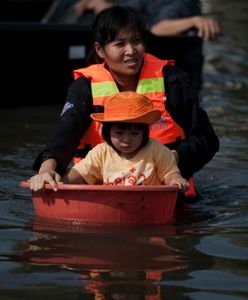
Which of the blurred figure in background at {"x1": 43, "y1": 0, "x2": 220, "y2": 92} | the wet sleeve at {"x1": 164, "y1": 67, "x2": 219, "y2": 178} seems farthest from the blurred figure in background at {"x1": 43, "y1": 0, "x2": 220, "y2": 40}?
the wet sleeve at {"x1": 164, "y1": 67, "x2": 219, "y2": 178}

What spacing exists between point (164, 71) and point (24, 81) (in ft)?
14.8

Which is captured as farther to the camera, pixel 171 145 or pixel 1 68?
pixel 1 68

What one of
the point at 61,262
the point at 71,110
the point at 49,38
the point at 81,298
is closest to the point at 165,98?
the point at 71,110

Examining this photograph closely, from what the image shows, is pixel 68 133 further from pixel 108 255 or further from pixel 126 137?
pixel 108 255

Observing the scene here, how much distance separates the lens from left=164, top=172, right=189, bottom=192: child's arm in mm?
5480

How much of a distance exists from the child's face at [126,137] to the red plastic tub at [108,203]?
1.10 feet

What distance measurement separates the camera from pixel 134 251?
5172 mm

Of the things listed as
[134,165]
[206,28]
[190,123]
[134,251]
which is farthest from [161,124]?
[206,28]

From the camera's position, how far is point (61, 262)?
4.94 metres

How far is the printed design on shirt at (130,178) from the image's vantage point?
5641 millimetres

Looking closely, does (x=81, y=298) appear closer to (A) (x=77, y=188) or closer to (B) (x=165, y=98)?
(A) (x=77, y=188)

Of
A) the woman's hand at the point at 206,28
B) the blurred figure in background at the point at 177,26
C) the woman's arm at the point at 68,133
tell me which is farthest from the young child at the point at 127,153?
the woman's hand at the point at 206,28

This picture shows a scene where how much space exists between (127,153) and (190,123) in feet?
2.23

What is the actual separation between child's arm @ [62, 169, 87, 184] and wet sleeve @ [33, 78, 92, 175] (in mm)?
94
